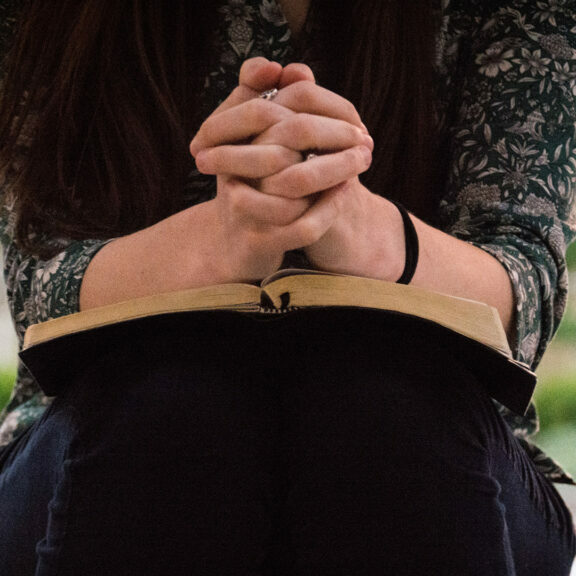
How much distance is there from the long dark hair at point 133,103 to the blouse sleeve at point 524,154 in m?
0.07

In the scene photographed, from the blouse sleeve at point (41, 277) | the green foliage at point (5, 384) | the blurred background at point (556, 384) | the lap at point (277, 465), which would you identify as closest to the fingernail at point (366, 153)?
the lap at point (277, 465)

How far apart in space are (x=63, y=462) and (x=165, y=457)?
0.08 m

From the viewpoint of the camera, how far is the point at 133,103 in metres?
0.78

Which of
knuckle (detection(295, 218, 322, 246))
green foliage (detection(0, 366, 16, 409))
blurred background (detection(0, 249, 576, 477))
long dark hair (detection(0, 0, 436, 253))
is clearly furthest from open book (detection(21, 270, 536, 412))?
green foliage (detection(0, 366, 16, 409))

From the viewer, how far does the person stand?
1.57 ft

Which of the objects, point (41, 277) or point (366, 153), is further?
point (41, 277)

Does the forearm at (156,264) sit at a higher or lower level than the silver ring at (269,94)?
lower

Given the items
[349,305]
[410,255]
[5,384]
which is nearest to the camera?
[349,305]

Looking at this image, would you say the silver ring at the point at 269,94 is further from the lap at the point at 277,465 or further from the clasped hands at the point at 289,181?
the lap at the point at 277,465

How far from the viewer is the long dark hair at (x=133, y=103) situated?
76 cm

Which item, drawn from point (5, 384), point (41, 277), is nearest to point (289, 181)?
point (41, 277)

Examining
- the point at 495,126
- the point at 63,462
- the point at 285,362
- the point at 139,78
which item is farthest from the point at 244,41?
the point at 63,462

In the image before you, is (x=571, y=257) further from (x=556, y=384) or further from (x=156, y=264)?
(x=156, y=264)

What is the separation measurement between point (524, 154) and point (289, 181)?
1.21 feet
